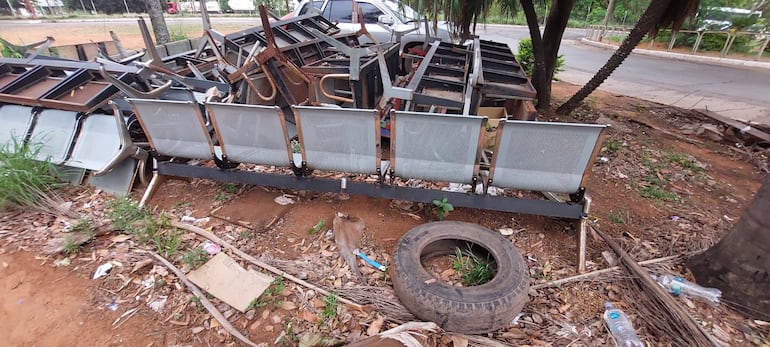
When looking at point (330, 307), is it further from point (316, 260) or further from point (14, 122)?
point (14, 122)

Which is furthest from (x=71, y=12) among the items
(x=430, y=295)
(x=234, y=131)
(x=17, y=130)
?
(x=430, y=295)

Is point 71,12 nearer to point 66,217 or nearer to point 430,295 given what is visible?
point 66,217

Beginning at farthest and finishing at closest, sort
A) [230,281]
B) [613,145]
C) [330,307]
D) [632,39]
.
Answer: [632,39] < [613,145] < [230,281] < [330,307]

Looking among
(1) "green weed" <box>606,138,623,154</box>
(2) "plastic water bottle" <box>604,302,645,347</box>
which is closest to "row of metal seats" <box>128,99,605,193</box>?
(2) "plastic water bottle" <box>604,302,645,347</box>

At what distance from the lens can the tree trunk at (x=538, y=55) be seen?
5465 millimetres

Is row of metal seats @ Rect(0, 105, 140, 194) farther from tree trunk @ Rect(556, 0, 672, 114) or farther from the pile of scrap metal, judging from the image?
tree trunk @ Rect(556, 0, 672, 114)

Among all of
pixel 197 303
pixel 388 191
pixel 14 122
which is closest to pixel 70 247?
pixel 197 303

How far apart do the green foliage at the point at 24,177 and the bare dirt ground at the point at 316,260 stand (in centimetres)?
14

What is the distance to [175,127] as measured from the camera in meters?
3.24

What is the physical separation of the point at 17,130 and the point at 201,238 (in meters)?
2.86

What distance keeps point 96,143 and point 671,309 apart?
533 cm

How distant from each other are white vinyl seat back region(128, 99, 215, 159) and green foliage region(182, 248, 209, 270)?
1.00 metres

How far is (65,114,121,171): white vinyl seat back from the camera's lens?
3518 mm

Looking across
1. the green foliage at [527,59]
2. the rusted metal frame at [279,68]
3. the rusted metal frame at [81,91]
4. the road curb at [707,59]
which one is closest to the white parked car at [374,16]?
the green foliage at [527,59]
